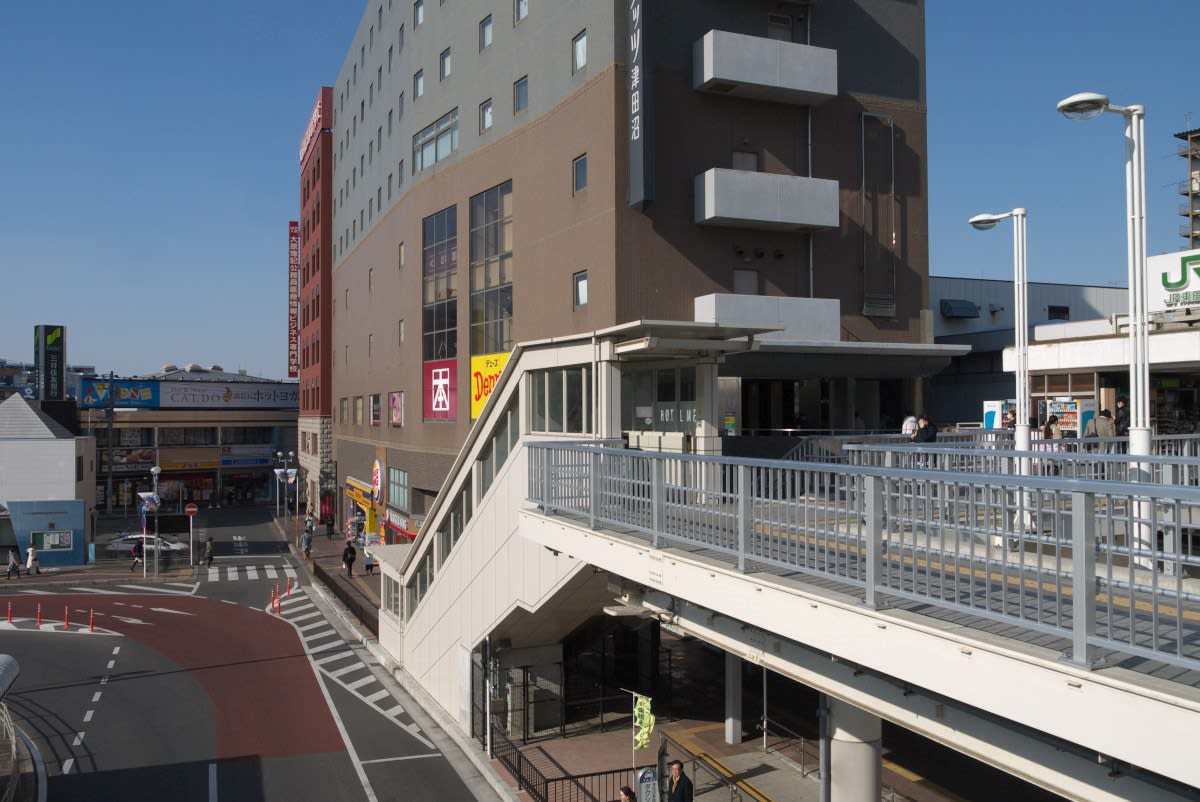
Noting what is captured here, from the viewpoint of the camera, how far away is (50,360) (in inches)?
2601

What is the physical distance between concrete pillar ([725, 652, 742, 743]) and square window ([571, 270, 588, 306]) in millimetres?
11365

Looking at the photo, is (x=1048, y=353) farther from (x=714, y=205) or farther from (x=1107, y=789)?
(x=1107, y=789)

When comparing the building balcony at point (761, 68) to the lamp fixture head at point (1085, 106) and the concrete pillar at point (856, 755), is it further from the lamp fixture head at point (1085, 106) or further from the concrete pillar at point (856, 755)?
the concrete pillar at point (856, 755)

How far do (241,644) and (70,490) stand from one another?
25.1 meters

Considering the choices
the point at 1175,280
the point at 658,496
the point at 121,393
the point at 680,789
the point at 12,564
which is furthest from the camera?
the point at 121,393

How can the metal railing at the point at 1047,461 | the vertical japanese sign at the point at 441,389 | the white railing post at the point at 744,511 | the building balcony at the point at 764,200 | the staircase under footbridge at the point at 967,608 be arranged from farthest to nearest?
the vertical japanese sign at the point at 441,389 → the building balcony at the point at 764,200 → the metal railing at the point at 1047,461 → the white railing post at the point at 744,511 → the staircase under footbridge at the point at 967,608

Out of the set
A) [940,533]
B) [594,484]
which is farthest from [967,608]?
[594,484]

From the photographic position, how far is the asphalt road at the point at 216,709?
18.1m

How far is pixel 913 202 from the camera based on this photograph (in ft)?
90.3

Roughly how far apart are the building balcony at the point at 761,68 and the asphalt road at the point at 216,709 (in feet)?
62.0

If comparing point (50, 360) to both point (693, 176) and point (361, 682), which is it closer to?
point (361, 682)

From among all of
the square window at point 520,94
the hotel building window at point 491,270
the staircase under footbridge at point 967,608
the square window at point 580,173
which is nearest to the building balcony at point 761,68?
the square window at point 580,173

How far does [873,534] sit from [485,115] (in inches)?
1164

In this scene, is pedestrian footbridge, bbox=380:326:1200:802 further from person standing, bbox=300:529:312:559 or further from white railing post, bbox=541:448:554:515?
person standing, bbox=300:529:312:559
